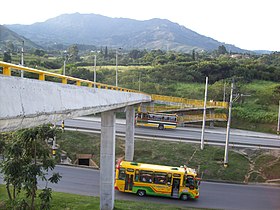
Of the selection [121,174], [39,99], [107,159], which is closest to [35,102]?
[39,99]

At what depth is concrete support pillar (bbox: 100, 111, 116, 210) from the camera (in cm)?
1697

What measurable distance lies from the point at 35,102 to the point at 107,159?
11.8m

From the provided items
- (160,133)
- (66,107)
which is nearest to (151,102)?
(160,133)

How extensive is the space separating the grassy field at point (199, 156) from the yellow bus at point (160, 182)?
5771 mm

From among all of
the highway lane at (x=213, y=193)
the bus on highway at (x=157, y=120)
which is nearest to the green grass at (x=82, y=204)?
the highway lane at (x=213, y=193)

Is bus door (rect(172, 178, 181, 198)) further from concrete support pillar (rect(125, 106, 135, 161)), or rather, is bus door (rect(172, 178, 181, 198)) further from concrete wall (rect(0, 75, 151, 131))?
concrete wall (rect(0, 75, 151, 131))

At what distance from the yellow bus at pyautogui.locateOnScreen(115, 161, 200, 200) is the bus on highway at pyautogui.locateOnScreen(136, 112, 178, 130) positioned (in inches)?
758

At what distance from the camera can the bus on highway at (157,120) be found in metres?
39.4

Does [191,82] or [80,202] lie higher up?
[191,82]

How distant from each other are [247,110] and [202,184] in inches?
1102

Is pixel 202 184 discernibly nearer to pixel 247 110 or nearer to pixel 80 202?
pixel 80 202

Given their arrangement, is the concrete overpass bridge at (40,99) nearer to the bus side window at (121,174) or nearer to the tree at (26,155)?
the tree at (26,155)

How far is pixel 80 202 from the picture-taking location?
17578 mm

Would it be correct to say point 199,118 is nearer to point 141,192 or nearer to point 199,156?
point 199,156
